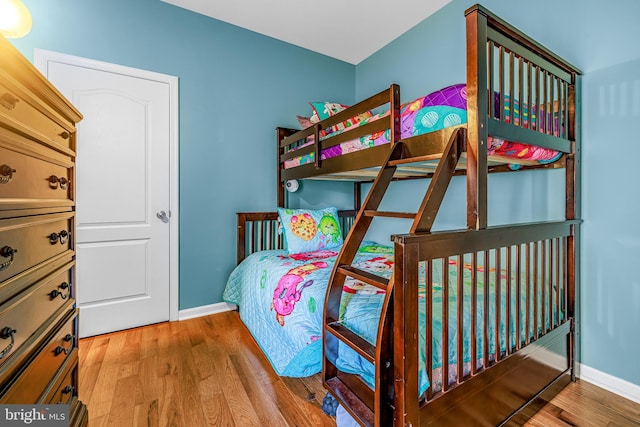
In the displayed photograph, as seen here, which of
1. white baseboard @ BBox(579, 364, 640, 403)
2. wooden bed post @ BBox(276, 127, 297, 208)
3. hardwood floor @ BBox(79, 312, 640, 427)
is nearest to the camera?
hardwood floor @ BBox(79, 312, 640, 427)

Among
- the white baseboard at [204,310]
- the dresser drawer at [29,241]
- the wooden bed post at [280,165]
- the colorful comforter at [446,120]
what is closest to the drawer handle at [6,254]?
the dresser drawer at [29,241]

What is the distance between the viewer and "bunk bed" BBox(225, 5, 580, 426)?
3.41 feet

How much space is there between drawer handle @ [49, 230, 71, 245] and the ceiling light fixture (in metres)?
0.75

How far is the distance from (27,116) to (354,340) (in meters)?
1.31

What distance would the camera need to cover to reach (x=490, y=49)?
1226 millimetres

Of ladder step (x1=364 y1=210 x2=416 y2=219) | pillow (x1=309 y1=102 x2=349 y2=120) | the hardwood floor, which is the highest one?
pillow (x1=309 y1=102 x2=349 y2=120)

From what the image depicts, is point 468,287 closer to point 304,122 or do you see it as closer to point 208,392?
point 208,392

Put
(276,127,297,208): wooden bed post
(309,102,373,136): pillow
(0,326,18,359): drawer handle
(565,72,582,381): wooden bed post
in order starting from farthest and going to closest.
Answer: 1. (276,127,297,208): wooden bed post
2. (309,102,373,136): pillow
3. (565,72,582,381): wooden bed post
4. (0,326,18,359): drawer handle

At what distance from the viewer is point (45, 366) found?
0.99 meters
